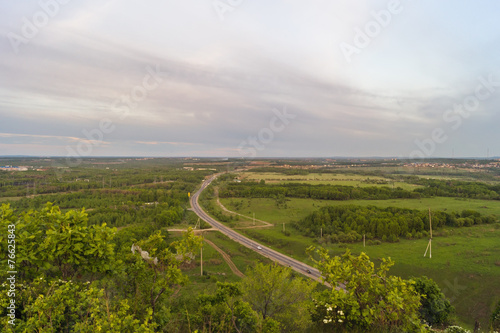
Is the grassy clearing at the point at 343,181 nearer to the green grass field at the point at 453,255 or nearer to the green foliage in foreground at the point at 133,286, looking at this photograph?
the green grass field at the point at 453,255

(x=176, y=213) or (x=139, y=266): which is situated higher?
(x=139, y=266)

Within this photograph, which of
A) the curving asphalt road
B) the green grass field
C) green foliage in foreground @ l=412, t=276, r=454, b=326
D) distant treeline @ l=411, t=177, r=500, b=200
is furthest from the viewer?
distant treeline @ l=411, t=177, r=500, b=200

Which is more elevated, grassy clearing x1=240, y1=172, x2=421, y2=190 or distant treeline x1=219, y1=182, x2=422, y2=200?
grassy clearing x1=240, y1=172, x2=421, y2=190

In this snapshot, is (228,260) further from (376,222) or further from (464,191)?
(464,191)

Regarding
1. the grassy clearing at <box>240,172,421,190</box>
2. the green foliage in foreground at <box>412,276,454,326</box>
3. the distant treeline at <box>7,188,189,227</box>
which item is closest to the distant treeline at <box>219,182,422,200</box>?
the grassy clearing at <box>240,172,421,190</box>

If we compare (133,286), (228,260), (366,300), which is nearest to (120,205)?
(228,260)

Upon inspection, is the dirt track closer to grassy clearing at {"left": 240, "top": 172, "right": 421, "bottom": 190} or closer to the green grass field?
the green grass field

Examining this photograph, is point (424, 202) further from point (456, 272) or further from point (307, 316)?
point (307, 316)

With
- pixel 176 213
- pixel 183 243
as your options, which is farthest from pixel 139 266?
pixel 176 213

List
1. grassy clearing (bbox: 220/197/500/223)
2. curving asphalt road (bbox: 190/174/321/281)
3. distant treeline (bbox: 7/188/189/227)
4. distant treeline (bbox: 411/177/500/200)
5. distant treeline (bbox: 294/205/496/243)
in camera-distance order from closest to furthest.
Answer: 1. curving asphalt road (bbox: 190/174/321/281)
2. distant treeline (bbox: 294/205/496/243)
3. distant treeline (bbox: 7/188/189/227)
4. grassy clearing (bbox: 220/197/500/223)
5. distant treeline (bbox: 411/177/500/200)
